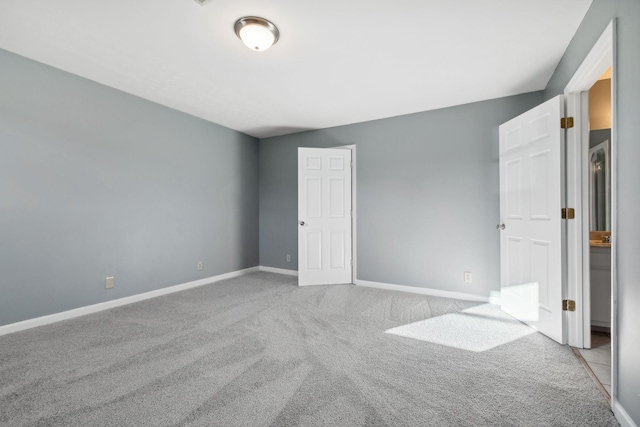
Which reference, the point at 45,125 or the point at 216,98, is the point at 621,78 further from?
the point at 45,125

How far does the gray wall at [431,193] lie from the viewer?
11.3 feet

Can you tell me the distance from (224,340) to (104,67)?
2889 mm

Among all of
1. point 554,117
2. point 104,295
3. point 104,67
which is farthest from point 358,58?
point 104,295

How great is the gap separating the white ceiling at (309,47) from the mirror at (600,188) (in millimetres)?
941

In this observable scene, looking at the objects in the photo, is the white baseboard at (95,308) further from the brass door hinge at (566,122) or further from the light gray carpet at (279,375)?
the brass door hinge at (566,122)

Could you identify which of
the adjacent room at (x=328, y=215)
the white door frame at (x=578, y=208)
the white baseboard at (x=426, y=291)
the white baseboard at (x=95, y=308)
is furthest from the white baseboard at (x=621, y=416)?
the white baseboard at (x=95, y=308)

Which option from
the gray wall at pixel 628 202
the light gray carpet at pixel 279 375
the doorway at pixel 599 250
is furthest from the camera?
the doorway at pixel 599 250

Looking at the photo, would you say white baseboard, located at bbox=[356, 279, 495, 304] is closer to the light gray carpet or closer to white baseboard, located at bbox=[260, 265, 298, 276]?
the light gray carpet

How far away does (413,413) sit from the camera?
4.92 ft

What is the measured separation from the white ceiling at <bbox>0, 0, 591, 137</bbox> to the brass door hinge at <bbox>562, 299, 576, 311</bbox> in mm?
2157

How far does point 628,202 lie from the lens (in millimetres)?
1401

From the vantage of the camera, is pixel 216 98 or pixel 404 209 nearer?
pixel 216 98

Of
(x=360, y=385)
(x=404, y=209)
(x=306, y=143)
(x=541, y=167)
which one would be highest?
(x=306, y=143)

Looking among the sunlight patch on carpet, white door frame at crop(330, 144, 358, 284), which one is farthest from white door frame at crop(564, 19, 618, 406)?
white door frame at crop(330, 144, 358, 284)
